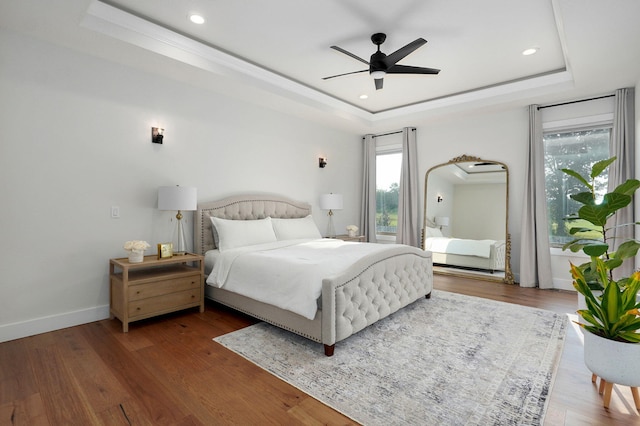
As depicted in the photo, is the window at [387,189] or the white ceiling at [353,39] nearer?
the white ceiling at [353,39]

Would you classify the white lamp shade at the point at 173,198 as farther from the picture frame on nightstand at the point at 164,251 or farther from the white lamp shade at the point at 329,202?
the white lamp shade at the point at 329,202

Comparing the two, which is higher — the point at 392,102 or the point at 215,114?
the point at 392,102

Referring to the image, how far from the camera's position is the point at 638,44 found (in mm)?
2955

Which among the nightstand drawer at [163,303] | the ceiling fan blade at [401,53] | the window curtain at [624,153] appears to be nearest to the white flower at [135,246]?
the nightstand drawer at [163,303]

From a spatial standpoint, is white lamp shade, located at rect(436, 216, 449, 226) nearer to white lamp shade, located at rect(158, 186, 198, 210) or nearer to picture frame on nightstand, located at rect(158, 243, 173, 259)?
white lamp shade, located at rect(158, 186, 198, 210)

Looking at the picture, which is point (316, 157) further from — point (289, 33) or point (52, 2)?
point (52, 2)

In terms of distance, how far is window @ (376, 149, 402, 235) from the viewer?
6.32 m

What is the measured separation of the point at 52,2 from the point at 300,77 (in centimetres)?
259

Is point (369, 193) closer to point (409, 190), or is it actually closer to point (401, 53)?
point (409, 190)

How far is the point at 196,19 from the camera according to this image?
298 cm

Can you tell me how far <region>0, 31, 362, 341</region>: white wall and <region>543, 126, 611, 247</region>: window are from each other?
4613 millimetres

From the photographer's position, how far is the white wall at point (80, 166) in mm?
2814

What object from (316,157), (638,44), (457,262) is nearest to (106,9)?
(316,157)

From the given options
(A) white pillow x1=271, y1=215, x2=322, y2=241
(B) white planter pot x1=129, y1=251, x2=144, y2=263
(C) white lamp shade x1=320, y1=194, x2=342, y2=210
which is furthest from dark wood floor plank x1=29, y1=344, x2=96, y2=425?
(C) white lamp shade x1=320, y1=194, x2=342, y2=210
